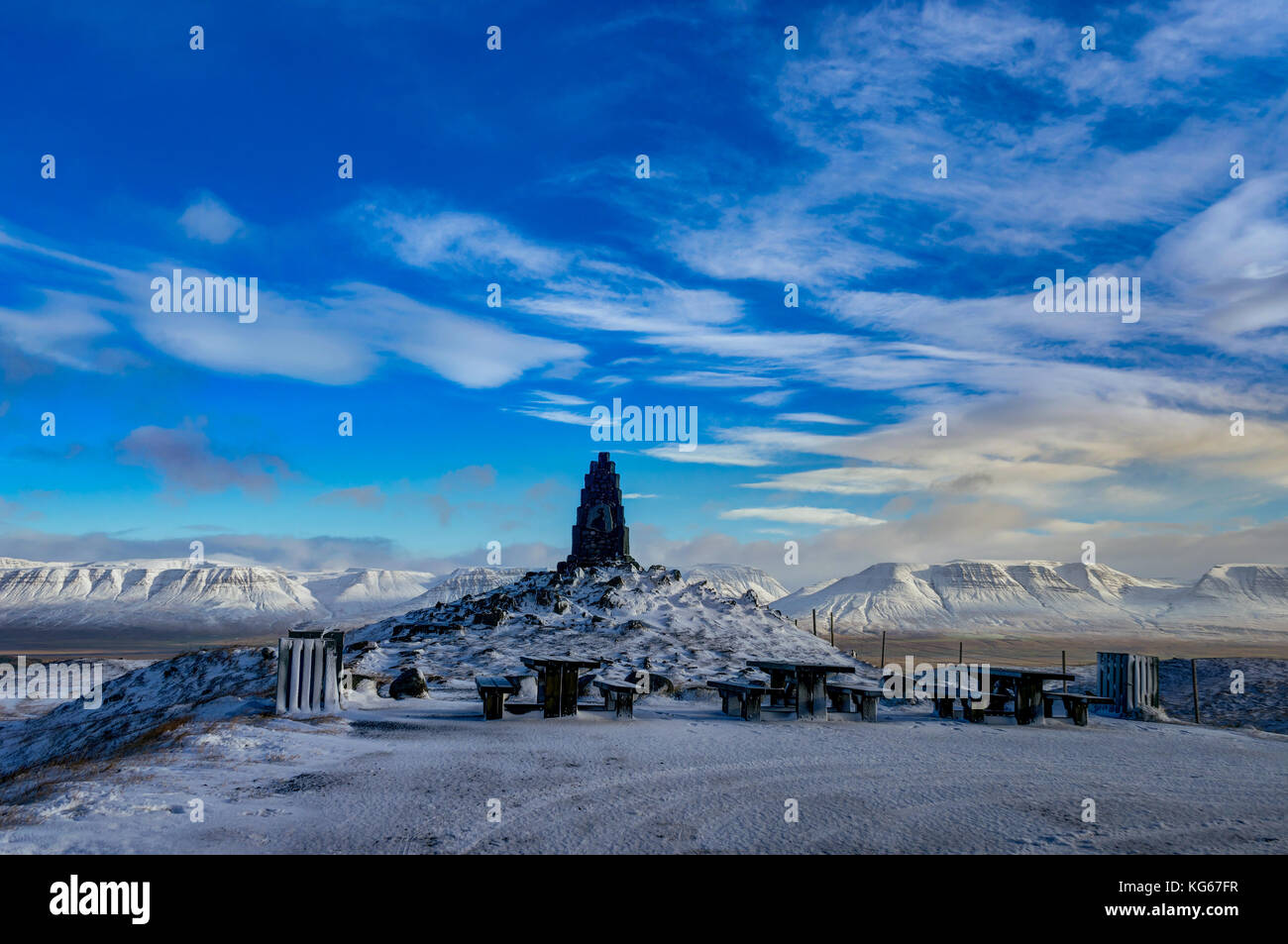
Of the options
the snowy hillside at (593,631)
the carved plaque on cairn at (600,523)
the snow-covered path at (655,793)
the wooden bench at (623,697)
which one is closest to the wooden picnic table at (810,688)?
the snow-covered path at (655,793)

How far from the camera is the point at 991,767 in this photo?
10.8 metres

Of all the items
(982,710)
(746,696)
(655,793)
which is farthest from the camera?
(982,710)

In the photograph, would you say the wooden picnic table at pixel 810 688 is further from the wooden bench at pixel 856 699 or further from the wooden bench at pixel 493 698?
the wooden bench at pixel 493 698

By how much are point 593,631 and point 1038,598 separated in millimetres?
152362

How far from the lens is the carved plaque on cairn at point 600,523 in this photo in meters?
42.3

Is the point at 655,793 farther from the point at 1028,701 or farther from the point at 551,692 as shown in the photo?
the point at 1028,701

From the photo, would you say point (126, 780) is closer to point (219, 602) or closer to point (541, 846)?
point (541, 846)

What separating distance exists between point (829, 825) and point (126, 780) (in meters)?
7.73

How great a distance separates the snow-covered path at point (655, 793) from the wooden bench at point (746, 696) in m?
1.46

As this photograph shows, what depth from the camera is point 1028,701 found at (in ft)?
52.2

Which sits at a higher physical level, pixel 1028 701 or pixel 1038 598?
pixel 1028 701

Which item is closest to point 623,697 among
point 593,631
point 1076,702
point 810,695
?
point 810,695
